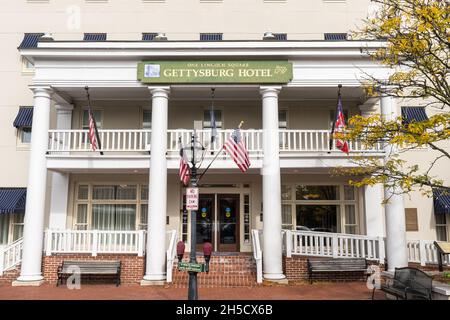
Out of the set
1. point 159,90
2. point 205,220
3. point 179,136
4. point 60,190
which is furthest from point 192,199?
point 60,190

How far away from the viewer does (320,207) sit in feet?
56.8

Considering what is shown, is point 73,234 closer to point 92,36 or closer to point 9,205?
point 9,205

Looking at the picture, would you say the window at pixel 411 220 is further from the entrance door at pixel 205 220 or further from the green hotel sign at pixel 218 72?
the entrance door at pixel 205 220

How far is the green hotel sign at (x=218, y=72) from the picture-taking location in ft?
48.2

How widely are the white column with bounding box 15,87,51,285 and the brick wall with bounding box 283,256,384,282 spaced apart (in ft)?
28.1

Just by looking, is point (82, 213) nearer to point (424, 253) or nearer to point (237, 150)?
point (237, 150)

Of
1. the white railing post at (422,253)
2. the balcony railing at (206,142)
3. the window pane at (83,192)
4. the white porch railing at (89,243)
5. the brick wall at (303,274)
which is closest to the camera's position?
the brick wall at (303,274)

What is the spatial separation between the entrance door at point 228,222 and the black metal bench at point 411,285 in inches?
303

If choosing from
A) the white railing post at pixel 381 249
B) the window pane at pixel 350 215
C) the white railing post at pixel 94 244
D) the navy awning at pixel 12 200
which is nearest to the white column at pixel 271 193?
the white railing post at pixel 381 249

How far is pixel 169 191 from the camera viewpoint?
56.5 ft

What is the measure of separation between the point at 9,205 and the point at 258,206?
399 inches

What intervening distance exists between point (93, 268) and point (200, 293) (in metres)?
4.10
